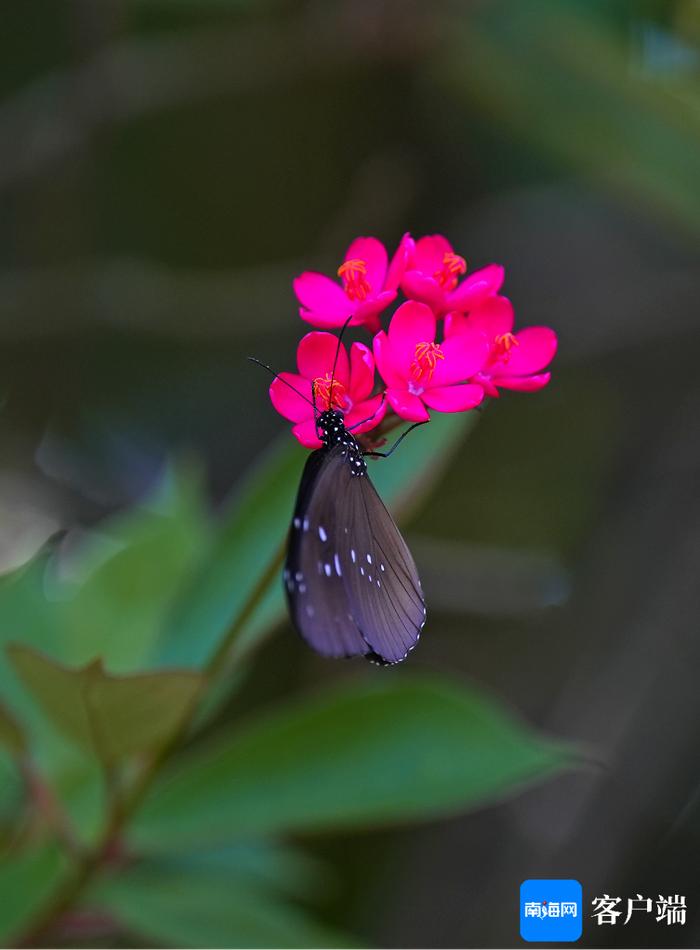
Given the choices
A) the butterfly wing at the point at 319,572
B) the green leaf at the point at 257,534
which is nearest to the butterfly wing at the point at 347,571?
the butterfly wing at the point at 319,572

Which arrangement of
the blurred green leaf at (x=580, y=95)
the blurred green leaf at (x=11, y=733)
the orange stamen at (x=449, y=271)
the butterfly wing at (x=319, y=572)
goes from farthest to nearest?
1. the blurred green leaf at (x=580, y=95)
2. the blurred green leaf at (x=11, y=733)
3. the orange stamen at (x=449, y=271)
4. the butterfly wing at (x=319, y=572)

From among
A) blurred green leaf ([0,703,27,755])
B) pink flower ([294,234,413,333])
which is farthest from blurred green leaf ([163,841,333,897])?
Result: pink flower ([294,234,413,333])

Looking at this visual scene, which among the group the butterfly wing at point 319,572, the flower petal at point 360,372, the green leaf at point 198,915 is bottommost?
the green leaf at point 198,915

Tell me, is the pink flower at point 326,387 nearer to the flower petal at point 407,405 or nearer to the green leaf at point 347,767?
the flower petal at point 407,405

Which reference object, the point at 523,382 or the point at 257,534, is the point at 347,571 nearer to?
the point at 523,382

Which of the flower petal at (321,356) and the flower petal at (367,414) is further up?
the flower petal at (321,356)

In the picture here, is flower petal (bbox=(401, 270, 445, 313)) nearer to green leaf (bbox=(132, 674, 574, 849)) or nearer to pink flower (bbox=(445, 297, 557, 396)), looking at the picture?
pink flower (bbox=(445, 297, 557, 396))

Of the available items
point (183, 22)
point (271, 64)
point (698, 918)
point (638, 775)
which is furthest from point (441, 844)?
point (183, 22)

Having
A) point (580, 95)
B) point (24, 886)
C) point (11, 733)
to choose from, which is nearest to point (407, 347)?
point (11, 733)
